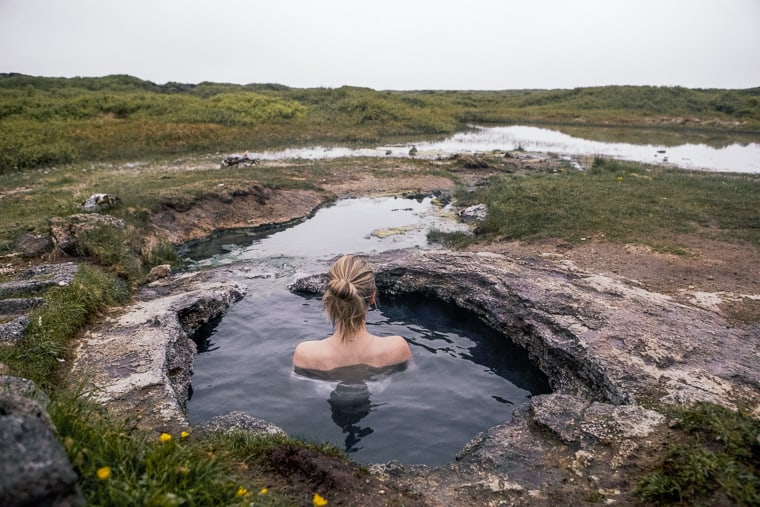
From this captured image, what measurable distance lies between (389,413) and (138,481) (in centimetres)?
278

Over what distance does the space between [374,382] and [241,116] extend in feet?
122

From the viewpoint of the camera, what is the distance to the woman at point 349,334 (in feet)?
15.5

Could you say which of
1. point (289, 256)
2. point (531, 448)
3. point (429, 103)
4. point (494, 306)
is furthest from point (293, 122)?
point (531, 448)

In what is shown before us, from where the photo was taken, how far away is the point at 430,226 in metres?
13.3

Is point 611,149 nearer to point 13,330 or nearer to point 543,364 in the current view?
point 543,364

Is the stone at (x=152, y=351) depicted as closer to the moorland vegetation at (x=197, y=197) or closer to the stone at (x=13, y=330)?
the moorland vegetation at (x=197, y=197)

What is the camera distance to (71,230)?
28.9ft

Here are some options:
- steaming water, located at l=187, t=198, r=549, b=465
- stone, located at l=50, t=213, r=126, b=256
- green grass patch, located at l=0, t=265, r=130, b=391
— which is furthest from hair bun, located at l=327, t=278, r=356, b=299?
stone, located at l=50, t=213, r=126, b=256

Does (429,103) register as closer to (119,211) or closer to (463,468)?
(119,211)

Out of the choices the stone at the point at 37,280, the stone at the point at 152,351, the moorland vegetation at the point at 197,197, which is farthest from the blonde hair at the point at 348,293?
the stone at the point at 37,280

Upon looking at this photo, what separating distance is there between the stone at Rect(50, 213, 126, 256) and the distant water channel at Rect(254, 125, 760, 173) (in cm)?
1563

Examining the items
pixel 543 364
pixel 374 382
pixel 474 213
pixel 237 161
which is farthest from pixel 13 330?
pixel 237 161

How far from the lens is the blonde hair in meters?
4.64

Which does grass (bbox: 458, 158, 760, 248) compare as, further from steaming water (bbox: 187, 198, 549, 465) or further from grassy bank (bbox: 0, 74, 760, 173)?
grassy bank (bbox: 0, 74, 760, 173)
